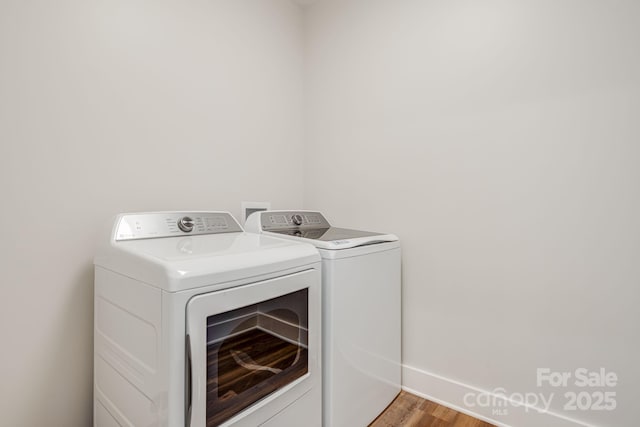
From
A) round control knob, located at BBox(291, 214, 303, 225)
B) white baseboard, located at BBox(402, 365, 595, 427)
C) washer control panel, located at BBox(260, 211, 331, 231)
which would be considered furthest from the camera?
round control knob, located at BBox(291, 214, 303, 225)

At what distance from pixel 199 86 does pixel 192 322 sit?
1294 millimetres

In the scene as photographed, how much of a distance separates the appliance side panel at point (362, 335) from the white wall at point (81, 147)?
870mm

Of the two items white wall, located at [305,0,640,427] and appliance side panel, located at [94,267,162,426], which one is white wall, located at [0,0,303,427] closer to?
appliance side panel, located at [94,267,162,426]

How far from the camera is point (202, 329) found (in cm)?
84

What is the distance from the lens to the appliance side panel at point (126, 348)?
0.86 metres

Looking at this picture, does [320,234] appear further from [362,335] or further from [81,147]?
[81,147]

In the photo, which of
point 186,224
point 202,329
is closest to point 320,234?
point 186,224

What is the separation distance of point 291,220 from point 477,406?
54.2 inches

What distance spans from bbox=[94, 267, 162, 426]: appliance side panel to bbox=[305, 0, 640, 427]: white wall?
4.42ft

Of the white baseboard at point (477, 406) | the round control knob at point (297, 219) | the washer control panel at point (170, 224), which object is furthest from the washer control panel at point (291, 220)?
the white baseboard at point (477, 406)

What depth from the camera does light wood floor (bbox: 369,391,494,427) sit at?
4.88ft

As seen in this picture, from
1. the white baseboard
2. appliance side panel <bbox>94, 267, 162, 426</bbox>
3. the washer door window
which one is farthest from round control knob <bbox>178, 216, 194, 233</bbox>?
the white baseboard

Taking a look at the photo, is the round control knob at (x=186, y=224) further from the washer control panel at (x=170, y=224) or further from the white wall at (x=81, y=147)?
the white wall at (x=81, y=147)

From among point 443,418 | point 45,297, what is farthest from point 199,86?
point 443,418
